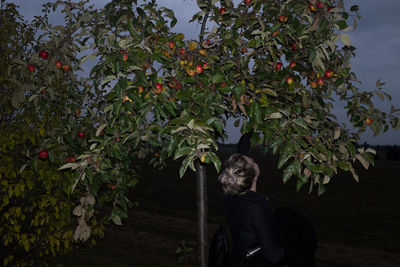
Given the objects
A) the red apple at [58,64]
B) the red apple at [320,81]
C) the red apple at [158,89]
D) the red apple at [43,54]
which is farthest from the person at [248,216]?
the red apple at [43,54]

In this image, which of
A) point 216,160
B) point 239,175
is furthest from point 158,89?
point 239,175

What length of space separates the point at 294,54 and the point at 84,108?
97.0 inches

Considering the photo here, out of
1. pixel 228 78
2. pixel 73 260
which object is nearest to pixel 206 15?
pixel 228 78

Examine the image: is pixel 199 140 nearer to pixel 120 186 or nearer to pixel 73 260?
pixel 120 186

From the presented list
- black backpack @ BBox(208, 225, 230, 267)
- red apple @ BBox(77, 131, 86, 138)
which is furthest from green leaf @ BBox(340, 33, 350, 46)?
red apple @ BBox(77, 131, 86, 138)

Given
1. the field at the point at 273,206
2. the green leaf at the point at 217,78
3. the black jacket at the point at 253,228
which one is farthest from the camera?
the field at the point at 273,206

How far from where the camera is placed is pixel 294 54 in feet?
13.1

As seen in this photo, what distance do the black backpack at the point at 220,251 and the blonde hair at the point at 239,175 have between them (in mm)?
573

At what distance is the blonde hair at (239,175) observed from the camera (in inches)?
139

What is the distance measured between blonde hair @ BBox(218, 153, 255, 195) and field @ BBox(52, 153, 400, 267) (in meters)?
7.03

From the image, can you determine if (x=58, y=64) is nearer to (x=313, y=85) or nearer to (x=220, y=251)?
(x=220, y=251)

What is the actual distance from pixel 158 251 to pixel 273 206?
351 inches

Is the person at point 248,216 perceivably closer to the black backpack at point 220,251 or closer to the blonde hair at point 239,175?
the blonde hair at point 239,175

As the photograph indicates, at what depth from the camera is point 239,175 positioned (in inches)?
140
